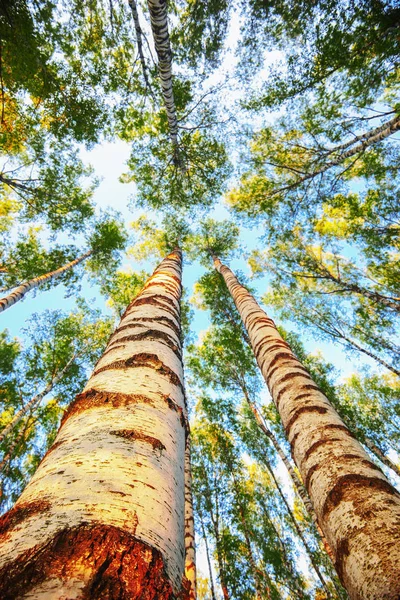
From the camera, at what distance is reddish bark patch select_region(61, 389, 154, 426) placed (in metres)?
1.05

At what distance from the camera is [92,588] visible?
49 centimetres

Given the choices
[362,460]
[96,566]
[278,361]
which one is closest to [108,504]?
[96,566]

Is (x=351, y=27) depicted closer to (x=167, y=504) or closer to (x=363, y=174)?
(x=363, y=174)

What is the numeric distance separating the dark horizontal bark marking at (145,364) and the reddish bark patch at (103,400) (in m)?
0.19

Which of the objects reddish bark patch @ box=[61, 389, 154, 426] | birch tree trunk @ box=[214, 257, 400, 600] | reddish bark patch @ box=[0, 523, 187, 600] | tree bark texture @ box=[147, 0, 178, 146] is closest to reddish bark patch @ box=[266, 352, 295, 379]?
birch tree trunk @ box=[214, 257, 400, 600]

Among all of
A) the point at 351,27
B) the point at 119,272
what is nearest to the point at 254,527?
the point at 119,272

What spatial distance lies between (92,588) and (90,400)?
65cm

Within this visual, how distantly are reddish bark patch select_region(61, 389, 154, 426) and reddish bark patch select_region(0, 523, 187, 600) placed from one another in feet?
1.53

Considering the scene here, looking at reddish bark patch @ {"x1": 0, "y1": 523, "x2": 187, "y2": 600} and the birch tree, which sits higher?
the birch tree

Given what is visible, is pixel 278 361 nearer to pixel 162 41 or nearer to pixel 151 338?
pixel 151 338

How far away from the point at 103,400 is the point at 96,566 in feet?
1.89

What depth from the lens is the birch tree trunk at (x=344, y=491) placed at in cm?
108

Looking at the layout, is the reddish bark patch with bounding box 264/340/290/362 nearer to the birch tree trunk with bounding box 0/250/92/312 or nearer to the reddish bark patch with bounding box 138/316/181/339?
the reddish bark patch with bounding box 138/316/181/339

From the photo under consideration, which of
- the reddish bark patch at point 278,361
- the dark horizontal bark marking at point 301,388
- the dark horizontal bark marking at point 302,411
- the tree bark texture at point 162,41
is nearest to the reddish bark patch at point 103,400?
the dark horizontal bark marking at point 302,411
